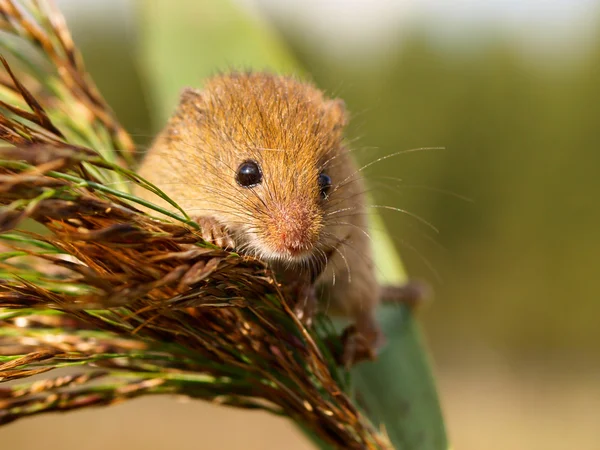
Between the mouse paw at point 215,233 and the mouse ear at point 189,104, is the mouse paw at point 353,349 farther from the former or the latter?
the mouse ear at point 189,104

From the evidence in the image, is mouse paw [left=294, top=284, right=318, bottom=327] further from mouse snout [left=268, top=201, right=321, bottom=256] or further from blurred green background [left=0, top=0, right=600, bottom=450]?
blurred green background [left=0, top=0, right=600, bottom=450]

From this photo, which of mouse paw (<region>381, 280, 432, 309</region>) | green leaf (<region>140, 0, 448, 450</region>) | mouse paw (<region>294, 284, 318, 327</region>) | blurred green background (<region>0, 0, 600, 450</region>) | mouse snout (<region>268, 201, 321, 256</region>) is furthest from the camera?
blurred green background (<region>0, 0, 600, 450</region>)

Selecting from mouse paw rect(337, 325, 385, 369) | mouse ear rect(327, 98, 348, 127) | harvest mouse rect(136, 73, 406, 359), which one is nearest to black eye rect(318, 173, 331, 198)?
harvest mouse rect(136, 73, 406, 359)

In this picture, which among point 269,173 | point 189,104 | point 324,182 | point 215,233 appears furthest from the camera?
point 189,104

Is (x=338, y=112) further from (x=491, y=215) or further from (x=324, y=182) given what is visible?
(x=491, y=215)

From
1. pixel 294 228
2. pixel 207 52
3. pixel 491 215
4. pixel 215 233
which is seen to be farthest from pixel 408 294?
pixel 491 215

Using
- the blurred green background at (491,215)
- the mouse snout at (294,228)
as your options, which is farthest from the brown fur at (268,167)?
the blurred green background at (491,215)

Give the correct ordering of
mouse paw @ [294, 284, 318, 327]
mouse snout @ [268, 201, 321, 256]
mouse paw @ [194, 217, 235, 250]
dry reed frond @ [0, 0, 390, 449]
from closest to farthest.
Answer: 1. dry reed frond @ [0, 0, 390, 449]
2. mouse paw @ [294, 284, 318, 327]
3. mouse paw @ [194, 217, 235, 250]
4. mouse snout @ [268, 201, 321, 256]
